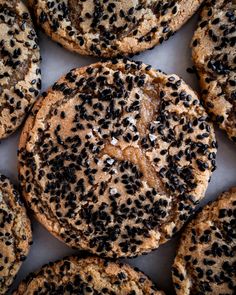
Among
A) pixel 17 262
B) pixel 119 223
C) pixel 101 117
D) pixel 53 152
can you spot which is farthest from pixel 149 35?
pixel 17 262

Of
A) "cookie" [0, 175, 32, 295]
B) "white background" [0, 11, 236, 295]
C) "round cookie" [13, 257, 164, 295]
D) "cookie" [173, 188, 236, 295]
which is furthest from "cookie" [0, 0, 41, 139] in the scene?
"cookie" [173, 188, 236, 295]

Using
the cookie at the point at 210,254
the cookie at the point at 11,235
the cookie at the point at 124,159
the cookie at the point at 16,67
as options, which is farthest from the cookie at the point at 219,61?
the cookie at the point at 11,235

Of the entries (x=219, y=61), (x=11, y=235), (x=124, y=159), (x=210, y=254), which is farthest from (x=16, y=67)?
(x=210, y=254)

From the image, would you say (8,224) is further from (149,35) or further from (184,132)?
(149,35)

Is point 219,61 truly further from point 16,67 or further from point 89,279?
point 89,279

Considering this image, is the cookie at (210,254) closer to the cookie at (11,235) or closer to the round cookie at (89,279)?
the round cookie at (89,279)

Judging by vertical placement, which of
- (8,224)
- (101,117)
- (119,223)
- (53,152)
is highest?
(101,117)
